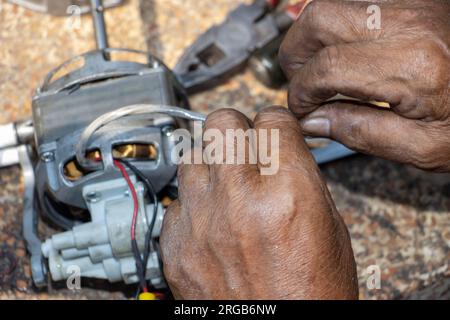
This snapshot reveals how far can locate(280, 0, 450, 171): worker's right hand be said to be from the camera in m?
0.88

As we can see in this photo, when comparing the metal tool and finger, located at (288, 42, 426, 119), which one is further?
the metal tool

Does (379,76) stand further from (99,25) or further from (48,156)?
(99,25)

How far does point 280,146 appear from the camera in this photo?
869 mm

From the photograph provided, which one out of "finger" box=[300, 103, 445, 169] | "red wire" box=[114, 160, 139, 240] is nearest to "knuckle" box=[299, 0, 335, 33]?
"finger" box=[300, 103, 445, 169]

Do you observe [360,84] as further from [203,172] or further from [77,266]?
[77,266]

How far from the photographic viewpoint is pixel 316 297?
843 millimetres

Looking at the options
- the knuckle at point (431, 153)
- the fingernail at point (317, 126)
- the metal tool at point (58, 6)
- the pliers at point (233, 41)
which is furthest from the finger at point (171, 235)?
the metal tool at point (58, 6)

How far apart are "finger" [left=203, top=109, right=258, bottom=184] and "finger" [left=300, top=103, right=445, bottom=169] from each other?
138mm

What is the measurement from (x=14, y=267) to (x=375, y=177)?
2.42ft

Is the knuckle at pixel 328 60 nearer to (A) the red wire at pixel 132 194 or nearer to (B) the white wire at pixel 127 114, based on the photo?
(B) the white wire at pixel 127 114

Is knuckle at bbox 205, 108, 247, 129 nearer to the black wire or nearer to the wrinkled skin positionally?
the wrinkled skin

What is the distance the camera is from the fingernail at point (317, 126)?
976 millimetres

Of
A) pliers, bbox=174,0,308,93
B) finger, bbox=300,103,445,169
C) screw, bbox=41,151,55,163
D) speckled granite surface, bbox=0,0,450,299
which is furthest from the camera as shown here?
pliers, bbox=174,0,308,93

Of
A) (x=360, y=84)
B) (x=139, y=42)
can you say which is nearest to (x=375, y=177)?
(x=360, y=84)
